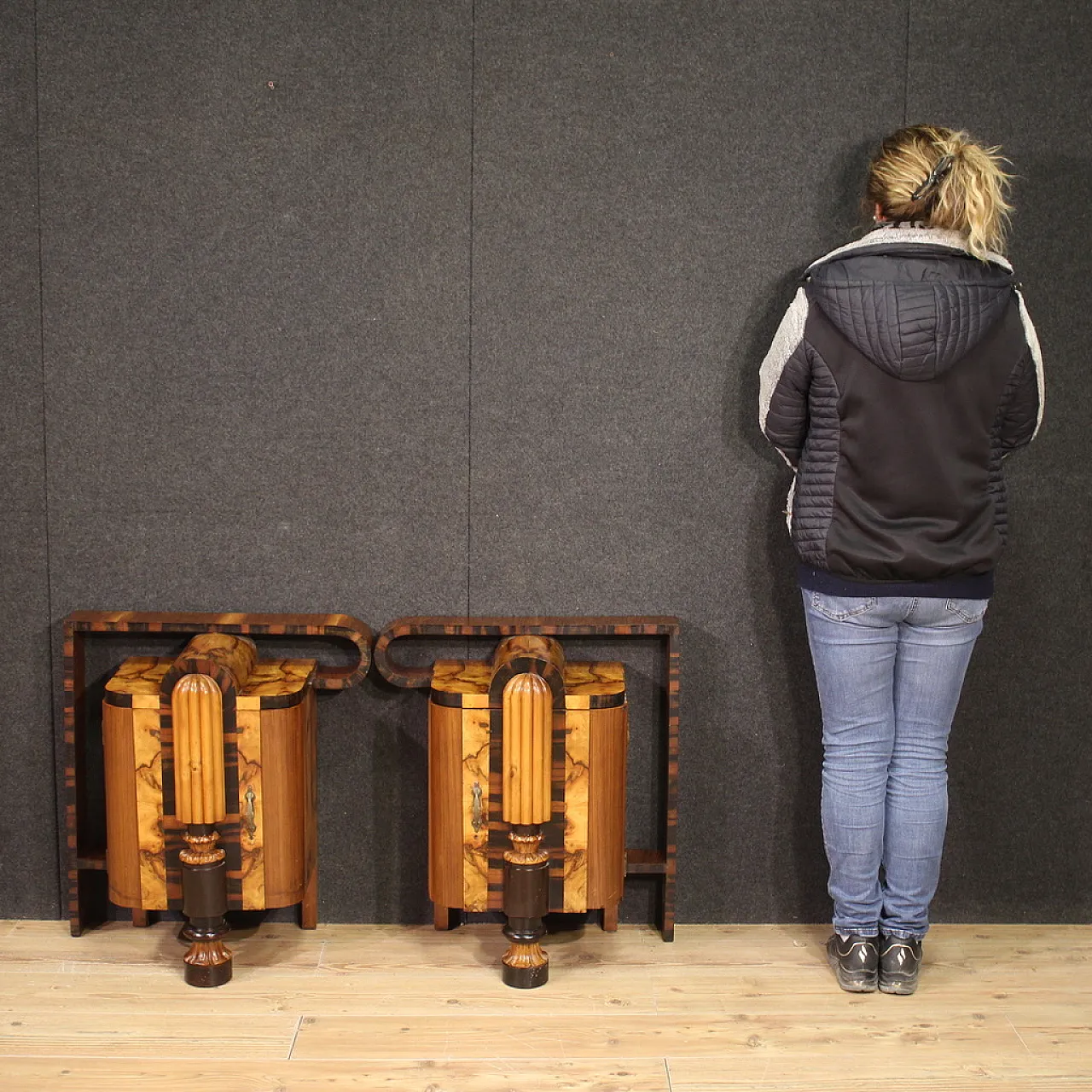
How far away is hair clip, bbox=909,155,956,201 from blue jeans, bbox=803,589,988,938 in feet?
2.54

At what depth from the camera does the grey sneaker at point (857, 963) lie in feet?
8.07

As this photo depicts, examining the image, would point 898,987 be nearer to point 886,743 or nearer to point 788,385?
point 886,743

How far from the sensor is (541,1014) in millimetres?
2354

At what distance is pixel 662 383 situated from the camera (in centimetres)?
265

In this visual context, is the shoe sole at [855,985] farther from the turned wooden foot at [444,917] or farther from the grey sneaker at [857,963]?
the turned wooden foot at [444,917]

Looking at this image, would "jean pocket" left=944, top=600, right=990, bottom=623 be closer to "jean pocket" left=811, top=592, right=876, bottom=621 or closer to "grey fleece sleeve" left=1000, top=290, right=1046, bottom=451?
"jean pocket" left=811, top=592, right=876, bottom=621

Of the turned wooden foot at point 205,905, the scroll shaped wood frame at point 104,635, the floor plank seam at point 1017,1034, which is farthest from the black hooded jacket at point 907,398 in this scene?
the turned wooden foot at point 205,905

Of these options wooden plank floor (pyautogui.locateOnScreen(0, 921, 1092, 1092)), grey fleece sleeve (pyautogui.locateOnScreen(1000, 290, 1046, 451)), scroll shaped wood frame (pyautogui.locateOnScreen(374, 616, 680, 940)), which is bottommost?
wooden plank floor (pyautogui.locateOnScreen(0, 921, 1092, 1092))

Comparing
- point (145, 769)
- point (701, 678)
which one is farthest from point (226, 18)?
point (701, 678)

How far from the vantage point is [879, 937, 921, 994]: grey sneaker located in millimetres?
2449

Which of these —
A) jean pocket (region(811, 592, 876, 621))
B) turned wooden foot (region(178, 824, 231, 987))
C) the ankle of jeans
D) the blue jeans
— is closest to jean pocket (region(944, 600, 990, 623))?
the blue jeans

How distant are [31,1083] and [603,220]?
1999mm

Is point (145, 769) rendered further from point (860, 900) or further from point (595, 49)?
point (595, 49)

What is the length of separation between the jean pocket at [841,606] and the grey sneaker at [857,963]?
0.67 m
